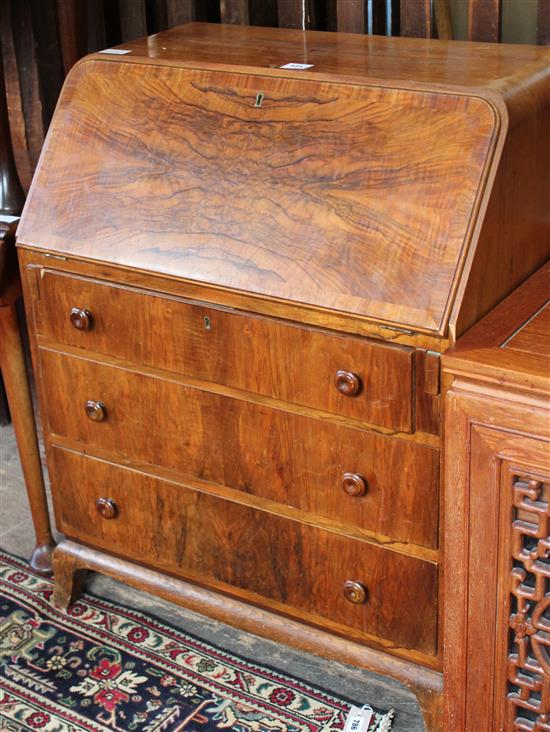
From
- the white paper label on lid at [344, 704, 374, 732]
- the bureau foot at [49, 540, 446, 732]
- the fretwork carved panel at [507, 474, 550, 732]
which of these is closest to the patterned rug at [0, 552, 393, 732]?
the white paper label on lid at [344, 704, 374, 732]

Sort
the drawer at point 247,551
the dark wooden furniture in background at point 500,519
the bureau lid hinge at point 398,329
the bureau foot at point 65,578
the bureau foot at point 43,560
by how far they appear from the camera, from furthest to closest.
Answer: the bureau foot at point 43,560 → the bureau foot at point 65,578 → the drawer at point 247,551 → the bureau lid hinge at point 398,329 → the dark wooden furniture in background at point 500,519

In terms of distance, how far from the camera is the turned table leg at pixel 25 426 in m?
2.48

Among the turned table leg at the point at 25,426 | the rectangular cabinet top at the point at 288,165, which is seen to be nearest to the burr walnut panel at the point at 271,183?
the rectangular cabinet top at the point at 288,165

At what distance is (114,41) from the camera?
2818 millimetres

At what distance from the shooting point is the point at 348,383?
5.95 ft

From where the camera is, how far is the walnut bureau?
1751mm

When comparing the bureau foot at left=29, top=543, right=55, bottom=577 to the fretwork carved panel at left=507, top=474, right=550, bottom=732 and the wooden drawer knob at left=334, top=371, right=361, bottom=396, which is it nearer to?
the wooden drawer knob at left=334, top=371, right=361, bottom=396

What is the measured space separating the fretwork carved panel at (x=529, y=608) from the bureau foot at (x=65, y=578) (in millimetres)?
1121

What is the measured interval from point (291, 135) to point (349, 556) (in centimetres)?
79

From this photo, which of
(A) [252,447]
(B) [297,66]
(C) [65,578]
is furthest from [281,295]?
(C) [65,578]

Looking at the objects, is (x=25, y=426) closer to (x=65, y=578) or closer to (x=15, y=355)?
(x=15, y=355)

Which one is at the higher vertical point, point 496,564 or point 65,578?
point 496,564

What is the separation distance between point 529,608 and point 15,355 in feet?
4.46

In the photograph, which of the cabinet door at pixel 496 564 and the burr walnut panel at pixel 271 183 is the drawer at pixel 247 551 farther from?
the burr walnut panel at pixel 271 183
